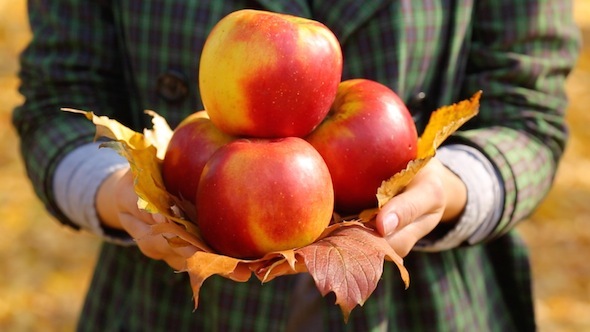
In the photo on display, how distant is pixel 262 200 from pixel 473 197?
0.41 m

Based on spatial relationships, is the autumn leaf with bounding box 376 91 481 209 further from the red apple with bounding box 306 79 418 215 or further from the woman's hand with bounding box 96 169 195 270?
the woman's hand with bounding box 96 169 195 270

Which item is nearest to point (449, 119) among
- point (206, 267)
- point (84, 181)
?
point (206, 267)

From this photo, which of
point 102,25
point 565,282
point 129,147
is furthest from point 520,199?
point 565,282

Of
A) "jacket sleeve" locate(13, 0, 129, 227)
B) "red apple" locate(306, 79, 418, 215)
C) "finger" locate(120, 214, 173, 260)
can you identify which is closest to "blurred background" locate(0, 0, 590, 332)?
"jacket sleeve" locate(13, 0, 129, 227)

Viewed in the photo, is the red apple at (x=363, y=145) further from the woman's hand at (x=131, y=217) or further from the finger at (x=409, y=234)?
the woman's hand at (x=131, y=217)

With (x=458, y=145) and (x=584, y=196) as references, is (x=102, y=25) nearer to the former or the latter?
(x=458, y=145)

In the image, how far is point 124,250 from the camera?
5.14ft

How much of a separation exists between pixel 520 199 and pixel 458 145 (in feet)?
0.43

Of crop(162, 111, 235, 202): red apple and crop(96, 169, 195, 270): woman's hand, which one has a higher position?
crop(162, 111, 235, 202): red apple

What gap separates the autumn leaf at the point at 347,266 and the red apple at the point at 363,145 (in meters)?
0.13

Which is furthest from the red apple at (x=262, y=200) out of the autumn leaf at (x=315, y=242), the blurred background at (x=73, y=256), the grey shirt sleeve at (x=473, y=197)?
the blurred background at (x=73, y=256)

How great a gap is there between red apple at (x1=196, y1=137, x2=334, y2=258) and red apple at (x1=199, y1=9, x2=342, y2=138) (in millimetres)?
63

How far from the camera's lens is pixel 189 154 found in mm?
1160

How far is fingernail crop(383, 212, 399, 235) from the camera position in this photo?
3.57ft
